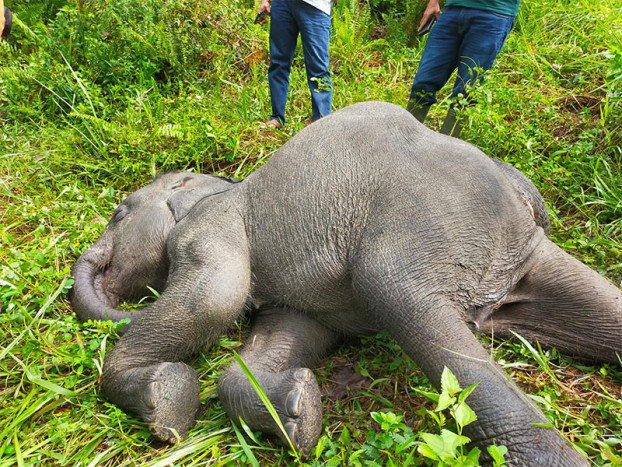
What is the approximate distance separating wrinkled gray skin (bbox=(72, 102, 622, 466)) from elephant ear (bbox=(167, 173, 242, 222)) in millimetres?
128

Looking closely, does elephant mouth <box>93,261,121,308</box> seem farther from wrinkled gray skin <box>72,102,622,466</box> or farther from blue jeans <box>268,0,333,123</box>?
blue jeans <box>268,0,333,123</box>

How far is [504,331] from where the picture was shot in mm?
2703

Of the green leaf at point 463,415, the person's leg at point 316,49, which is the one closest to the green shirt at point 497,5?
the person's leg at point 316,49

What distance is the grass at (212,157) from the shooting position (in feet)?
7.55

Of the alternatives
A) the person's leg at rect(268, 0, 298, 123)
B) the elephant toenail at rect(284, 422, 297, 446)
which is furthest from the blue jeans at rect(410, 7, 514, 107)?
the elephant toenail at rect(284, 422, 297, 446)

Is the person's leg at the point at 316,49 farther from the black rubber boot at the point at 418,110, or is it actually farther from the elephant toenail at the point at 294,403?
the elephant toenail at the point at 294,403

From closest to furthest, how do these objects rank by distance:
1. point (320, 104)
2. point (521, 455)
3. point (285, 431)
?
point (521, 455) → point (285, 431) → point (320, 104)

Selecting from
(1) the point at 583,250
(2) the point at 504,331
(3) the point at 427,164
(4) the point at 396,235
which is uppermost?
(3) the point at 427,164

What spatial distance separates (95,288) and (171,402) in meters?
1.17

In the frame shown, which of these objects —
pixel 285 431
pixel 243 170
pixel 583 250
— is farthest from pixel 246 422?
pixel 243 170

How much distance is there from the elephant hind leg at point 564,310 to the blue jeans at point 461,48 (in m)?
2.07

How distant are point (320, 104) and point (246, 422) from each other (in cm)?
355

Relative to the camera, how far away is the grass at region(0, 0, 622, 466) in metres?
2.30

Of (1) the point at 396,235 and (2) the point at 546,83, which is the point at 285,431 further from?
(2) the point at 546,83
